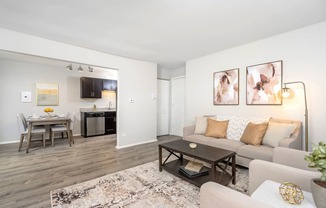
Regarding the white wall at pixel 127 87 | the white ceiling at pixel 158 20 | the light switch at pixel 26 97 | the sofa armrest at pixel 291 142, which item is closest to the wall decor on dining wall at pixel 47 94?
the light switch at pixel 26 97

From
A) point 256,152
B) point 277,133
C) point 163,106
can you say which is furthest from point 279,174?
point 163,106

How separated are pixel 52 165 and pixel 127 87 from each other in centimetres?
243

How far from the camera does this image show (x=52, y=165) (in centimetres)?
293

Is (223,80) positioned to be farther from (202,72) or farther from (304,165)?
(304,165)

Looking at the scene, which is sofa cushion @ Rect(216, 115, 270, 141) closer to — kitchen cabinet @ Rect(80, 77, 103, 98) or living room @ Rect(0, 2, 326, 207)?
living room @ Rect(0, 2, 326, 207)

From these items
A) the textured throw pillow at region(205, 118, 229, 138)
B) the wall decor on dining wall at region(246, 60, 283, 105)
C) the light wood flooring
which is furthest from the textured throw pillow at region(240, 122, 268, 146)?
the light wood flooring

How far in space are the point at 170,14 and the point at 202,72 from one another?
2.32m

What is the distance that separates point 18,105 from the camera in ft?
15.4

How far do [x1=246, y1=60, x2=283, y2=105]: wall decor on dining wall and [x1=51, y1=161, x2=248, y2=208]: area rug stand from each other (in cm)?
153

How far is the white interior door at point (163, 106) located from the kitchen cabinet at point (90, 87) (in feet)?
7.83

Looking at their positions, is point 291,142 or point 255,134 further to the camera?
point 255,134

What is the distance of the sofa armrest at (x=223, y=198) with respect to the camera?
2.67 ft

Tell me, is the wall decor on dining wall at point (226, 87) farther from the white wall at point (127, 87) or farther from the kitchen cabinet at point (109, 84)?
the kitchen cabinet at point (109, 84)

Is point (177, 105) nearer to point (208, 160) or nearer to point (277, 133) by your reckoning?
point (277, 133)
